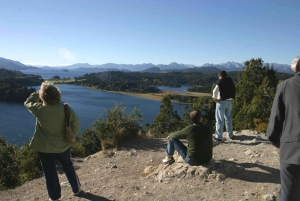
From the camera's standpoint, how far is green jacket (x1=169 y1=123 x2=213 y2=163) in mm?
4035

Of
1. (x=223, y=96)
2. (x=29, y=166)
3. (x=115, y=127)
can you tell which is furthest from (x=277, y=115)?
(x=29, y=166)

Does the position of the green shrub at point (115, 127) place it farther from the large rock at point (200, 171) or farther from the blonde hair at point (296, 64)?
the blonde hair at point (296, 64)

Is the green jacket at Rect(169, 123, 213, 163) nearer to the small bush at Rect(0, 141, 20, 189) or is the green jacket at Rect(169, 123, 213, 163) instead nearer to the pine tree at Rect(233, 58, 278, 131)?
the small bush at Rect(0, 141, 20, 189)

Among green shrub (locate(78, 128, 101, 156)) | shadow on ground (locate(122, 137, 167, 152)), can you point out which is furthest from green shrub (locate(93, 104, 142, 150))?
green shrub (locate(78, 128, 101, 156))

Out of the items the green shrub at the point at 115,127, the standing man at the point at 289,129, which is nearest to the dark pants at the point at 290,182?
the standing man at the point at 289,129

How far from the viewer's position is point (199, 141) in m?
4.07

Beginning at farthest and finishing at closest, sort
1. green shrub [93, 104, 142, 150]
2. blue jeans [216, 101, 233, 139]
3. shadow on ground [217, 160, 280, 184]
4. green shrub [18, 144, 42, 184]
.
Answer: green shrub [93, 104, 142, 150], blue jeans [216, 101, 233, 139], green shrub [18, 144, 42, 184], shadow on ground [217, 160, 280, 184]

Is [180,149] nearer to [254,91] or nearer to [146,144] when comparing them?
[146,144]

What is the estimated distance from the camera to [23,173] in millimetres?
5719

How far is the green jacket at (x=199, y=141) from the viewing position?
4035mm

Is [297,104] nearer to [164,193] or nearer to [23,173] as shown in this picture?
[164,193]

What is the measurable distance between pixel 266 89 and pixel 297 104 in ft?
70.1

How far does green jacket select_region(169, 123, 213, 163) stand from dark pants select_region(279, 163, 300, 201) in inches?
69.6

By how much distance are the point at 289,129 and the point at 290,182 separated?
1.65 feet
